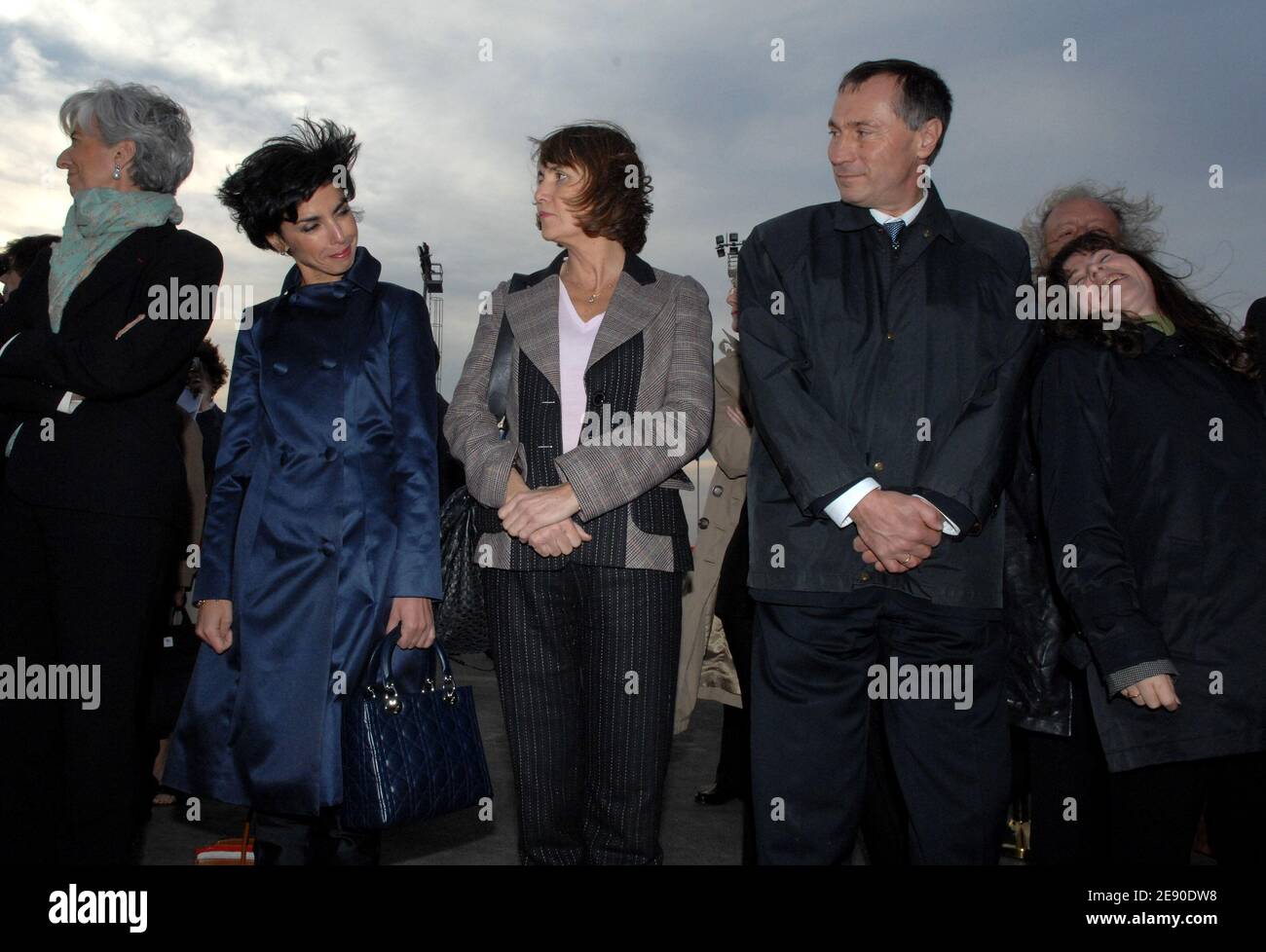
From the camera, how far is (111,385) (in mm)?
3424

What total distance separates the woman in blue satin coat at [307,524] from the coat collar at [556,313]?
0.32 metres

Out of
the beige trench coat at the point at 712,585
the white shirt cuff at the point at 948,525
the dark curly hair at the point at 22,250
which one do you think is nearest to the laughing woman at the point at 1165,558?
the white shirt cuff at the point at 948,525

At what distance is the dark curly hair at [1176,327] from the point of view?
10.9 ft

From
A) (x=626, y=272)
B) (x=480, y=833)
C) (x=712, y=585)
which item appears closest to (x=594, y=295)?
(x=626, y=272)

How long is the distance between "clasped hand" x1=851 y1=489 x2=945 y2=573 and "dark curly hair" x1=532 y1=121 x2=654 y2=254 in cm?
110

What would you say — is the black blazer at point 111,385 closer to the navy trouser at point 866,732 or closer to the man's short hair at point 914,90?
the navy trouser at point 866,732

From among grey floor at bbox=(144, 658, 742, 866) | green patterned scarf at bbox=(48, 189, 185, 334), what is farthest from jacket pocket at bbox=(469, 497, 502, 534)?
grey floor at bbox=(144, 658, 742, 866)

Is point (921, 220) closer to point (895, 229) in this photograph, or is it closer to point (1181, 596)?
point (895, 229)

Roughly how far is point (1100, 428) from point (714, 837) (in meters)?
2.85

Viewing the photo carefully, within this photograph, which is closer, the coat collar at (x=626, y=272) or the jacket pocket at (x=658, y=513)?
the jacket pocket at (x=658, y=513)

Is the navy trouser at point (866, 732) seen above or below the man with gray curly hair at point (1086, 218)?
below
